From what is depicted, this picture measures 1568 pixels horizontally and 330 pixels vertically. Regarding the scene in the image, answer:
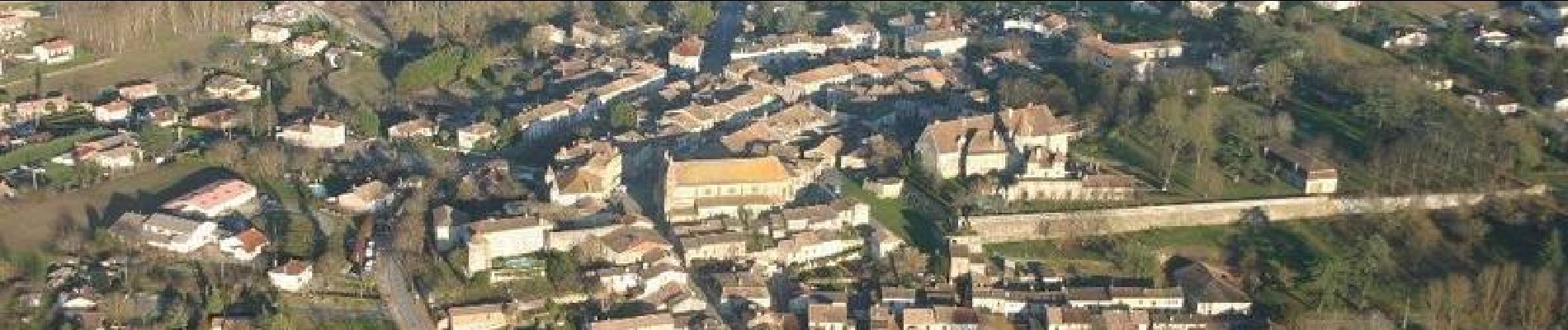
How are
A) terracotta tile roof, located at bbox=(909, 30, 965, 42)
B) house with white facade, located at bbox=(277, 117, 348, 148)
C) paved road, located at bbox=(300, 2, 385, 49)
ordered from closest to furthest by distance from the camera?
house with white facade, located at bbox=(277, 117, 348, 148), paved road, located at bbox=(300, 2, 385, 49), terracotta tile roof, located at bbox=(909, 30, 965, 42)

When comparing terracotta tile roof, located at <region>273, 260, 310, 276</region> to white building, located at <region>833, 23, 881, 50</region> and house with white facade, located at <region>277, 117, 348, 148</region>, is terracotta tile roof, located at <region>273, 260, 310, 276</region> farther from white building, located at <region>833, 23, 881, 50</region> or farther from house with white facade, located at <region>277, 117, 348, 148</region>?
white building, located at <region>833, 23, 881, 50</region>

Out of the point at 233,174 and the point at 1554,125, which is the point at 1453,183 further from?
the point at 233,174

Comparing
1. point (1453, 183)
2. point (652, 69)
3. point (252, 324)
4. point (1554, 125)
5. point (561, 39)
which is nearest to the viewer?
→ point (252, 324)

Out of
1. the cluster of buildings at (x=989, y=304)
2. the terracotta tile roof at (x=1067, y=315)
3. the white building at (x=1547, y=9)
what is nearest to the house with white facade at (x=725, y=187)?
the cluster of buildings at (x=989, y=304)

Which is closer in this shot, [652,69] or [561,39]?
[652,69]

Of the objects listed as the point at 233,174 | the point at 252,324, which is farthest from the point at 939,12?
the point at 252,324

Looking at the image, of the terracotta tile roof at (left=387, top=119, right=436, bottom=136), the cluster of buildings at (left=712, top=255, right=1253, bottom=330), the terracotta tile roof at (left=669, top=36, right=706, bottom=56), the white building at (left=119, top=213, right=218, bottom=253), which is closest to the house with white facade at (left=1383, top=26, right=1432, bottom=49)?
the cluster of buildings at (left=712, top=255, right=1253, bottom=330)
